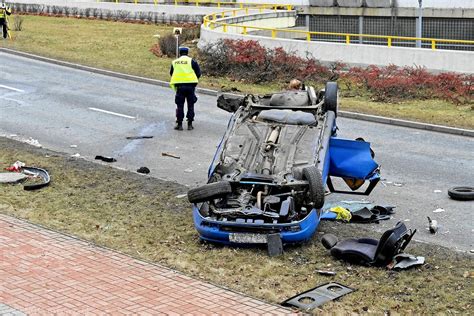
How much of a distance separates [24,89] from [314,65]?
8880 millimetres

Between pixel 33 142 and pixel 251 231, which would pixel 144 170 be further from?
pixel 251 231

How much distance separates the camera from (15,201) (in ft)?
43.6

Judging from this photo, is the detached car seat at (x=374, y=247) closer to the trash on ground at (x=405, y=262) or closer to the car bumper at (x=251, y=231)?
the trash on ground at (x=405, y=262)

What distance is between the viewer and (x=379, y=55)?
85.8ft

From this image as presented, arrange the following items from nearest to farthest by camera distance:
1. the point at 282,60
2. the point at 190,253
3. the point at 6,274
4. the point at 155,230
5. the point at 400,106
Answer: the point at 6,274
the point at 190,253
the point at 155,230
the point at 400,106
the point at 282,60

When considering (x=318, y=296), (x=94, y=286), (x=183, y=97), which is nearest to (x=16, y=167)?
(x=183, y=97)

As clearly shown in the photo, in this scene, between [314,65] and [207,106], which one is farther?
[314,65]

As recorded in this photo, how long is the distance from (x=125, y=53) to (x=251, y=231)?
23.4m

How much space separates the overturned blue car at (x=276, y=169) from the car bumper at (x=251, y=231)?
12 mm

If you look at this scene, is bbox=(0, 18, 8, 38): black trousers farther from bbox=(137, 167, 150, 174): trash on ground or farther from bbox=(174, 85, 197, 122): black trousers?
bbox=(137, 167, 150, 174): trash on ground

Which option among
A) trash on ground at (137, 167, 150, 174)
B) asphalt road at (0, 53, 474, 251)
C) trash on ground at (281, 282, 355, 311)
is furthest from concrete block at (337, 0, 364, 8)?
trash on ground at (281, 282, 355, 311)

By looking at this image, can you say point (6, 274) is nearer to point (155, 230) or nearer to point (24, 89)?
point (155, 230)

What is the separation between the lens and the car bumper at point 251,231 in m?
10.6

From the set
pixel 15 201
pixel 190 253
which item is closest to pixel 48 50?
pixel 15 201
